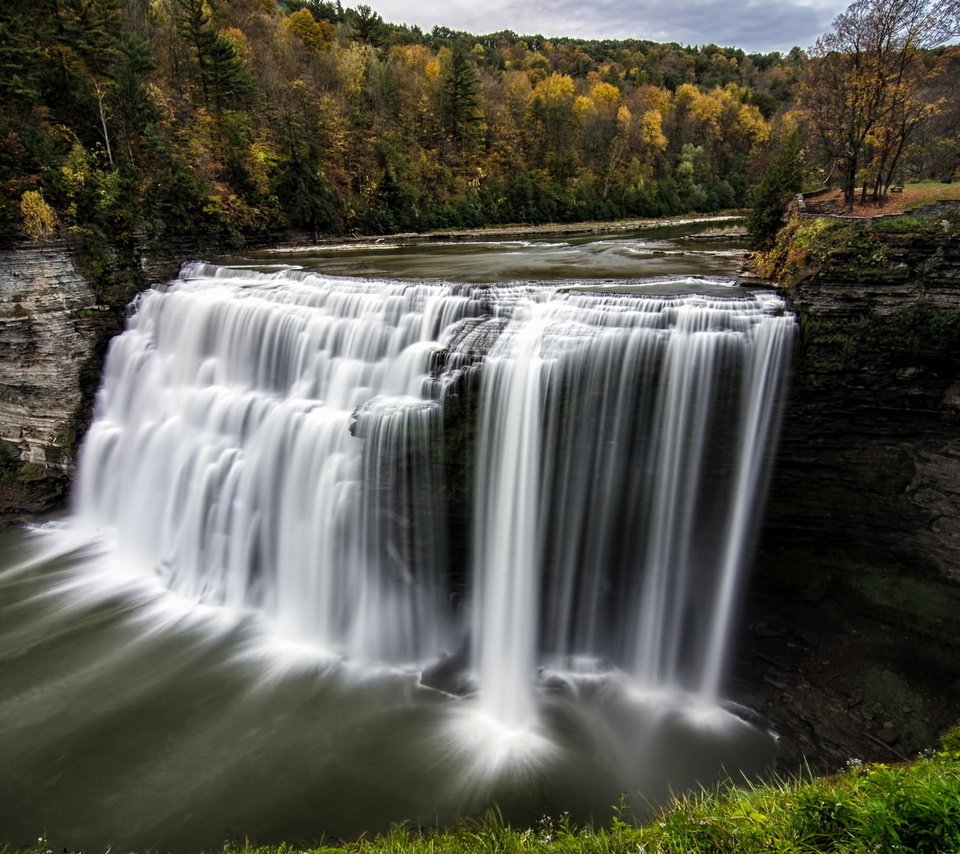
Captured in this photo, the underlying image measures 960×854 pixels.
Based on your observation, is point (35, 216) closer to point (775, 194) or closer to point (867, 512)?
point (775, 194)

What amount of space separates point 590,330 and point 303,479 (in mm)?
7191

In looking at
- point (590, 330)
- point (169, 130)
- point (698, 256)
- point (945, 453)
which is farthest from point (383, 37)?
point (945, 453)

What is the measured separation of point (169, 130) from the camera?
1039 inches

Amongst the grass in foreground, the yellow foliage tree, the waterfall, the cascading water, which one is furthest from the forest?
the grass in foreground

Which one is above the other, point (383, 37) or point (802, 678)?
point (383, 37)

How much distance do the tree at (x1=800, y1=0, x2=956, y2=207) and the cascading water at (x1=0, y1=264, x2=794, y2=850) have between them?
959 cm

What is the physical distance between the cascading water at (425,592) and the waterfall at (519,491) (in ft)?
0.16

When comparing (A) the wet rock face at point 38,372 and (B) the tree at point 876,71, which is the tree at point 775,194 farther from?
(A) the wet rock face at point 38,372

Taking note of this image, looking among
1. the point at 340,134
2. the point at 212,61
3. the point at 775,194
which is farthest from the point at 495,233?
the point at 775,194

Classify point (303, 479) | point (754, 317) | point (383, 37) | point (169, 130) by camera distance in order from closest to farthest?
point (754, 317), point (303, 479), point (169, 130), point (383, 37)

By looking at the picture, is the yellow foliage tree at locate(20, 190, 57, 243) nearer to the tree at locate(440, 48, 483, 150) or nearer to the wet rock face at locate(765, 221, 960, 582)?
the wet rock face at locate(765, 221, 960, 582)

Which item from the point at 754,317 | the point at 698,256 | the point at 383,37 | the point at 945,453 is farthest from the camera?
the point at 383,37

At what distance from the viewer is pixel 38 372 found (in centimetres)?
1616

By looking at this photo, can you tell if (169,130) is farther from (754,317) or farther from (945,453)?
(945,453)
